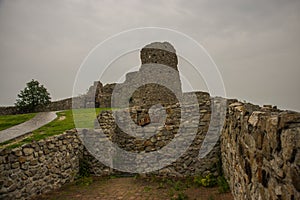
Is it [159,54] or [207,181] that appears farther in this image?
[159,54]

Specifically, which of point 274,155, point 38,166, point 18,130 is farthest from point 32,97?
point 274,155

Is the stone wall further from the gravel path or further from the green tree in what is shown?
the green tree

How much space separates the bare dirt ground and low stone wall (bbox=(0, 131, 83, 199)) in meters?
0.38

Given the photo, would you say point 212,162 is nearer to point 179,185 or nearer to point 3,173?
point 179,185

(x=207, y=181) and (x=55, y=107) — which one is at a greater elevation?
(x=55, y=107)

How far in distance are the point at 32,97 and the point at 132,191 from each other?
17148 mm

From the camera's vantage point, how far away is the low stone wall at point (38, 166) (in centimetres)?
616

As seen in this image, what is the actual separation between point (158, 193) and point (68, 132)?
3999 mm

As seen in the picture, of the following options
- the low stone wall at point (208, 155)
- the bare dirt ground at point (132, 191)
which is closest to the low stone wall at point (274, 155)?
the low stone wall at point (208, 155)

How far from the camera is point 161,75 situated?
20.6 metres

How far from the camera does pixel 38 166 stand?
23.4 feet

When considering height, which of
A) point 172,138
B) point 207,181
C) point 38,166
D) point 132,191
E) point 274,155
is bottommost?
point 132,191

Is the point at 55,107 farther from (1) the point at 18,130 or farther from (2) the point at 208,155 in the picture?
(2) the point at 208,155

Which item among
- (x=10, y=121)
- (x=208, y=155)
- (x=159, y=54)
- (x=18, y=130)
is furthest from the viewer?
(x=159, y=54)
